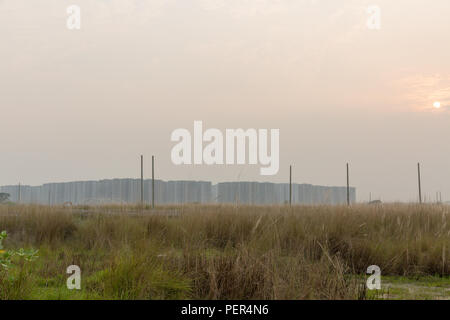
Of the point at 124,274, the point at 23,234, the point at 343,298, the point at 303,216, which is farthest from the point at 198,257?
the point at 23,234

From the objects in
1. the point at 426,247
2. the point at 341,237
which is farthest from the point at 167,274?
the point at 426,247

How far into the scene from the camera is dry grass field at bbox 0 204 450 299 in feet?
11.6

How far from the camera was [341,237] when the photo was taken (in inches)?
237

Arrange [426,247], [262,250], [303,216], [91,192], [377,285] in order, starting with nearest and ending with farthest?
1. [377,285]
2. [262,250]
3. [426,247]
4. [303,216]
5. [91,192]

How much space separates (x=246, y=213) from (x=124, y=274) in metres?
3.97

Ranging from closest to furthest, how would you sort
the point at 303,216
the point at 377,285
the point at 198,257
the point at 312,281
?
1. the point at 312,281
2. the point at 377,285
3. the point at 198,257
4. the point at 303,216

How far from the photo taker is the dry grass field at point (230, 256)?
139 inches

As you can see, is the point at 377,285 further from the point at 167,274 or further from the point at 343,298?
the point at 167,274

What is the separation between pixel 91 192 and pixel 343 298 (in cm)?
2743

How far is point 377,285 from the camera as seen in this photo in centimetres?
381

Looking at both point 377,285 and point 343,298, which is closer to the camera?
point 343,298

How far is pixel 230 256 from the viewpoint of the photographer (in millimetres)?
4008
